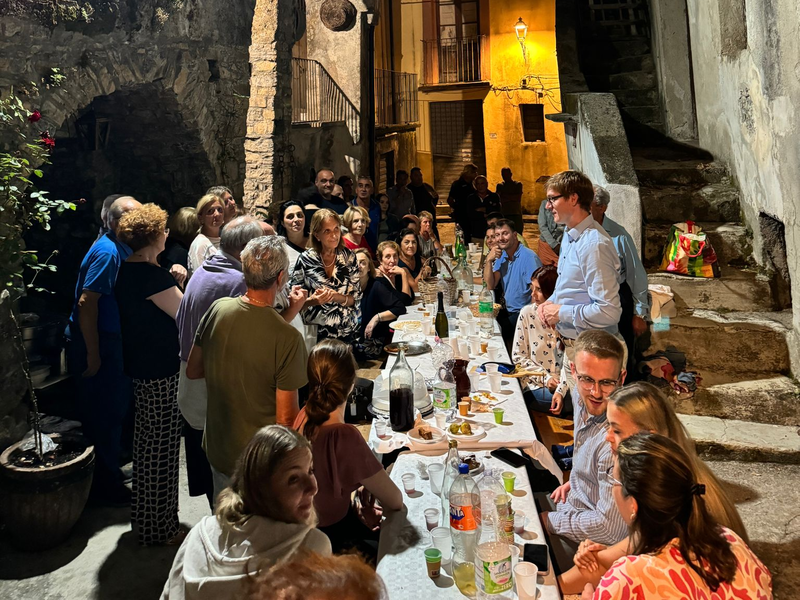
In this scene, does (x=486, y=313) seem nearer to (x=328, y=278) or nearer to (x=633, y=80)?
(x=328, y=278)

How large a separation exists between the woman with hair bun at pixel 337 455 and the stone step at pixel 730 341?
125 inches

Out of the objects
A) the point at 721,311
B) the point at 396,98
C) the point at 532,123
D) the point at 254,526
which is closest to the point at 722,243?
the point at 721,311

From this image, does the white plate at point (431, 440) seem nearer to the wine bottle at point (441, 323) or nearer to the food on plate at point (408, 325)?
the wine bottle at point (441, 323)

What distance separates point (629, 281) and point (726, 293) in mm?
1296

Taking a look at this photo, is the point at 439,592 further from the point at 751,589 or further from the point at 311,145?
the point at 311,145

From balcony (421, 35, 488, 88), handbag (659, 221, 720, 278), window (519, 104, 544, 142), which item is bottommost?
handbag (659, 221, 720, 278)

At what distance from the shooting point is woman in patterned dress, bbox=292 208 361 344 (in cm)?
480

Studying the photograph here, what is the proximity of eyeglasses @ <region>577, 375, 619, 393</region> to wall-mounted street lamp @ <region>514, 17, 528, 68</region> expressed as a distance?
17.4 metres

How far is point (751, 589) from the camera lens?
1.72 metres

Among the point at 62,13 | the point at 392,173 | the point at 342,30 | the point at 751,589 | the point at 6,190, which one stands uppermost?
the point at 342,30

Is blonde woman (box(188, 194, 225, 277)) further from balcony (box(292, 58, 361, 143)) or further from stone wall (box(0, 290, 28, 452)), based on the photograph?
balcony (box(292, 58, 361, 143))

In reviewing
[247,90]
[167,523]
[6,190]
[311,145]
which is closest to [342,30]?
[311,145]

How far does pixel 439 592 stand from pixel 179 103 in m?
6.83

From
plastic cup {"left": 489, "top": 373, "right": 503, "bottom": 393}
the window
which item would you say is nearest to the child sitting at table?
plastic cup {"left": 489, "top": 373, "right": 503, "bottom": 393}
